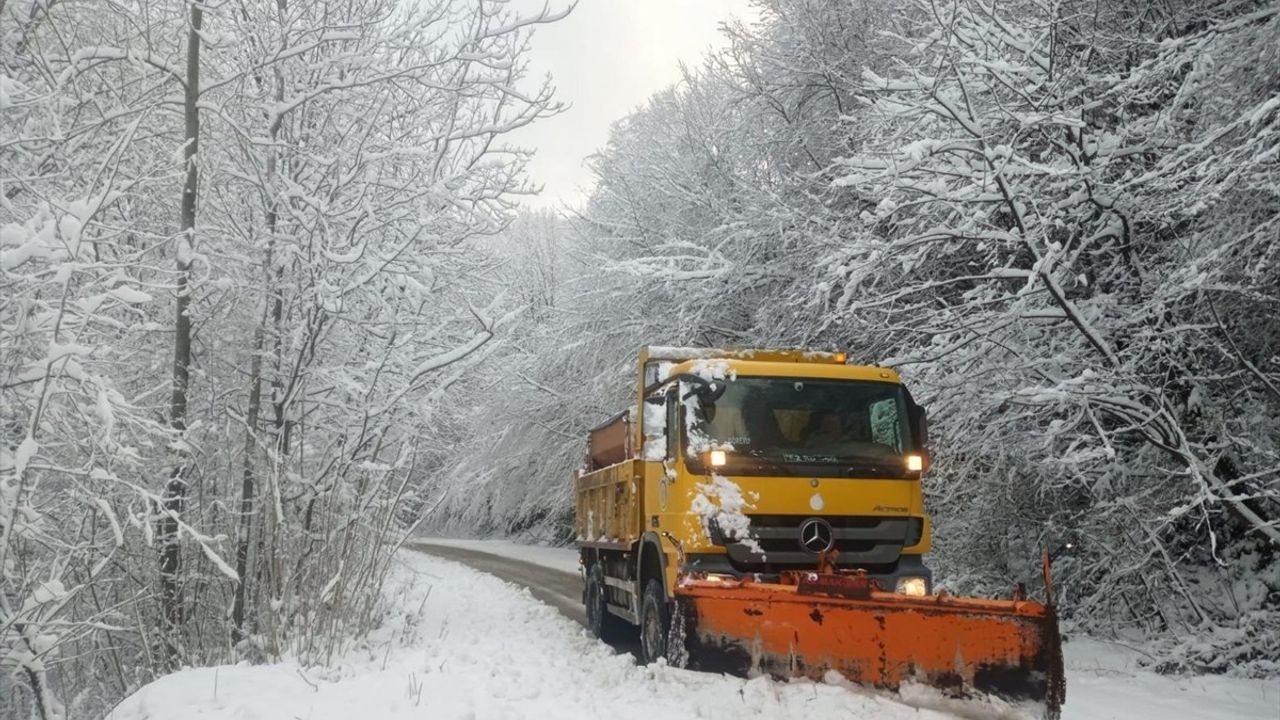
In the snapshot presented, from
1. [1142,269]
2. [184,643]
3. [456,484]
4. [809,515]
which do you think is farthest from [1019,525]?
[456,484]

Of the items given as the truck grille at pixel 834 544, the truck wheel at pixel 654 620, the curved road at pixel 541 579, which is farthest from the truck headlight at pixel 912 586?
the curved road at pixel 541 579

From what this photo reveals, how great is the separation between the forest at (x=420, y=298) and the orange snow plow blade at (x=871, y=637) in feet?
5.98

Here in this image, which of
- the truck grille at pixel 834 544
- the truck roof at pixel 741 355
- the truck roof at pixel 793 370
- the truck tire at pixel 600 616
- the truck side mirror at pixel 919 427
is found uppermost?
the truck roof at pixel 741 355

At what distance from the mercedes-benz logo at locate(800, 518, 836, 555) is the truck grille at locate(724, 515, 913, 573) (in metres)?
0.03

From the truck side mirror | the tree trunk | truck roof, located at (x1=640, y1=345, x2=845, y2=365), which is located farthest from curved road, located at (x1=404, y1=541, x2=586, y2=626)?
the truck side mirror

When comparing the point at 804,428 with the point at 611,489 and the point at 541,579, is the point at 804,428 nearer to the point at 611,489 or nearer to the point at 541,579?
the point at 611,489

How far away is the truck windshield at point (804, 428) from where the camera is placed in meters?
8.18

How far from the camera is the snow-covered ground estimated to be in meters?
5.82

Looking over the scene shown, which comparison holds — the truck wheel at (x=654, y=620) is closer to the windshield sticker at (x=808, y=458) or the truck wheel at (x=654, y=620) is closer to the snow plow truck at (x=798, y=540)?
the snow plow truck at (x=798, y=540)

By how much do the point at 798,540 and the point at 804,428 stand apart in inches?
37.3

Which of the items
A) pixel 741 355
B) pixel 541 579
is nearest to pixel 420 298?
pixel 741 355

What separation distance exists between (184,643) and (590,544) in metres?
5.01

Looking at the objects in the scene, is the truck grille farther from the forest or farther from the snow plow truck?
the forest

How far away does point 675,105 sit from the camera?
21.0 meters
